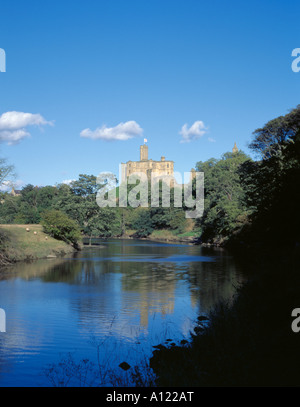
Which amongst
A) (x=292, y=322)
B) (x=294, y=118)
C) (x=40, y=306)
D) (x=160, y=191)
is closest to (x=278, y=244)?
(x=40, y=306)

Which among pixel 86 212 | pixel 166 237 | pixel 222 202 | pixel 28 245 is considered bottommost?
pixel 166 237

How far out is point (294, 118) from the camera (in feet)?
198

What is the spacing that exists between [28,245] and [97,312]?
115ft

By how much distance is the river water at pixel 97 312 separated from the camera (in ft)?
47.2

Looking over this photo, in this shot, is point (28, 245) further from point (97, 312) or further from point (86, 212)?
point (97, 312)

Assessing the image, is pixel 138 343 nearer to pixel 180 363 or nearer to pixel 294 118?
pixel 180 363

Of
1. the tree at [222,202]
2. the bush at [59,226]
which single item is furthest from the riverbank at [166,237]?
the bush at [59,226]

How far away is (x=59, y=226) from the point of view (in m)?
62.5

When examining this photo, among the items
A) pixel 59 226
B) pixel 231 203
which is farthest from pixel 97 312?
pixel 231 203

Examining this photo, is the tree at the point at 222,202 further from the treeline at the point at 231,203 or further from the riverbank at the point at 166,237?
Answer: the riverbank at the point at 166,237

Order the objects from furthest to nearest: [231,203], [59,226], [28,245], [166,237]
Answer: [166,237], [231,203], [59,226], [28,245]

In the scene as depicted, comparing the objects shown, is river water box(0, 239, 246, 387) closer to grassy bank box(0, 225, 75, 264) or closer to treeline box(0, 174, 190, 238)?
grassy bank box(0, 225, 75, 264)

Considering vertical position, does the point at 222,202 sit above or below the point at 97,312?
above

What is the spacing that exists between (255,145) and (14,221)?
1960 inches
